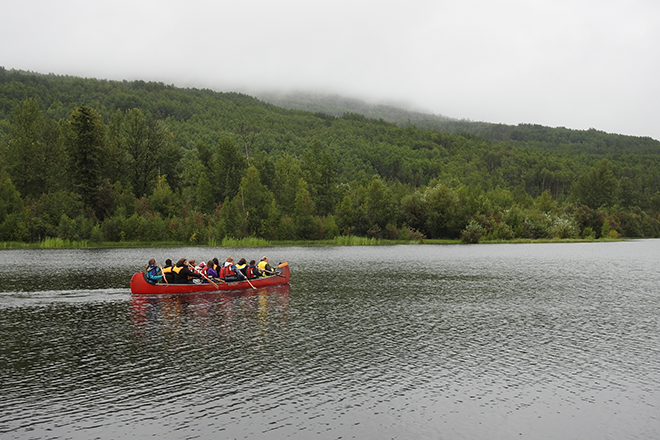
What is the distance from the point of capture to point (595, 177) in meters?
175

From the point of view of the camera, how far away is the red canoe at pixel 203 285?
39.9 metres

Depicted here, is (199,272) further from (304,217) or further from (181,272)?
(304,217)

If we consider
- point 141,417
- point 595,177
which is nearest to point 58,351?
point 141,417

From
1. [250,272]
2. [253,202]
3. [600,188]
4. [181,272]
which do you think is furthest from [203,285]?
[600,188]

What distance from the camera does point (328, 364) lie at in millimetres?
22016

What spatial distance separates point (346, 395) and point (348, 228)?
338 ft

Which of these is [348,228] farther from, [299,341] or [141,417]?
[141,417]

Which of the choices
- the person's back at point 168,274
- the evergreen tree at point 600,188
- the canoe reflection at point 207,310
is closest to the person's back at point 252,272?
the canoe reflection at point 207,310

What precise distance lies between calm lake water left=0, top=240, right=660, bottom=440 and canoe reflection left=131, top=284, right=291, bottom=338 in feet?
0.50

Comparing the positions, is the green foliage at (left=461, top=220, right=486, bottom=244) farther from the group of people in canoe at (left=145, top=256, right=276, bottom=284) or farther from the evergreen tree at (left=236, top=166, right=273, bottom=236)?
the group of people in canoe at (left=145, top=256, right=276, bottom=284)

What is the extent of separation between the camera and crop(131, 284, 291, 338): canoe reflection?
29672 mm

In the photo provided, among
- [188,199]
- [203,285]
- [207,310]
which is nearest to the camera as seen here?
[207,310]

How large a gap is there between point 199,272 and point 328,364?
2401 cm

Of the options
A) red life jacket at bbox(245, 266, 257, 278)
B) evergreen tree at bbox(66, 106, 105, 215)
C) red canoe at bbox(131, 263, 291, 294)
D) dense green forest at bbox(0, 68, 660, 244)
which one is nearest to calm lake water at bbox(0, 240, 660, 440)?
red canoe at bbox(131, 263, 291, 294)
